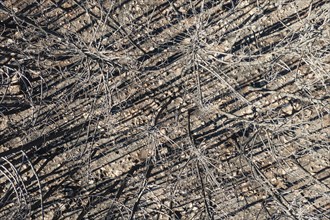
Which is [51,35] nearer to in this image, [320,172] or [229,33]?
[229,33]

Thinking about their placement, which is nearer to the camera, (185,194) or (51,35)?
(51,35)

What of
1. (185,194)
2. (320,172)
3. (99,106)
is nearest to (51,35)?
(99,106)

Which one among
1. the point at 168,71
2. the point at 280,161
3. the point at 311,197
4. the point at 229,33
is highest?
the point at 229,33

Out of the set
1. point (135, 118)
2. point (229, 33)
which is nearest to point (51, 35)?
point (135, 118)

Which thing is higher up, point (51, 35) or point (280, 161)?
point (51, 35)

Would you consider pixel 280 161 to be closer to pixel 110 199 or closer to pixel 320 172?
pixel 320 172

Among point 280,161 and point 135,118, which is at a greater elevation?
point 135,118
